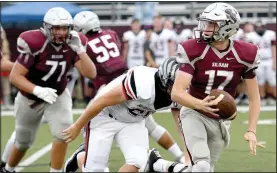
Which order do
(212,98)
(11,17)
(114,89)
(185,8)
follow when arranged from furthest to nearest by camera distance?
(185,8)
(11,17)
(114,89)
(212,98)

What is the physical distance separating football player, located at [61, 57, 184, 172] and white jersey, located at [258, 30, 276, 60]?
7.63 m

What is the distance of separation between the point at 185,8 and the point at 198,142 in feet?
34.1

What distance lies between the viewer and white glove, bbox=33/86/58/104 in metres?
6.48

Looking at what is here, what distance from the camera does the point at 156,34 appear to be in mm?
13859

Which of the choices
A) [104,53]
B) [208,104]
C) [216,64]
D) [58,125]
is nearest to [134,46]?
[104,53]

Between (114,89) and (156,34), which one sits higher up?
(114,89)

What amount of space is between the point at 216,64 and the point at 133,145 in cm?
88

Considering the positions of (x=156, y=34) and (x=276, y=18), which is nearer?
(x=156, y=34)

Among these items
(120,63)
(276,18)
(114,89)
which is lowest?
(276,18)

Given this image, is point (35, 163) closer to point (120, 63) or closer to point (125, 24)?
point (120, 63)

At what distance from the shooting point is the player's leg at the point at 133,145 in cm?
575

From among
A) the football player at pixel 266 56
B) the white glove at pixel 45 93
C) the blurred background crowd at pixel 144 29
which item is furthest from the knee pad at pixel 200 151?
the football player at pixel 266 56

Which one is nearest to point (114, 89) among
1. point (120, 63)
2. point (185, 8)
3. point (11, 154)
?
point (11, 154)

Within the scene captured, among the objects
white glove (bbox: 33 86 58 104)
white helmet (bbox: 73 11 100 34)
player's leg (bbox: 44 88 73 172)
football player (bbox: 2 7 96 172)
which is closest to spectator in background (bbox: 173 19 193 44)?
white helmet (bbox: 73 11 100 34)
